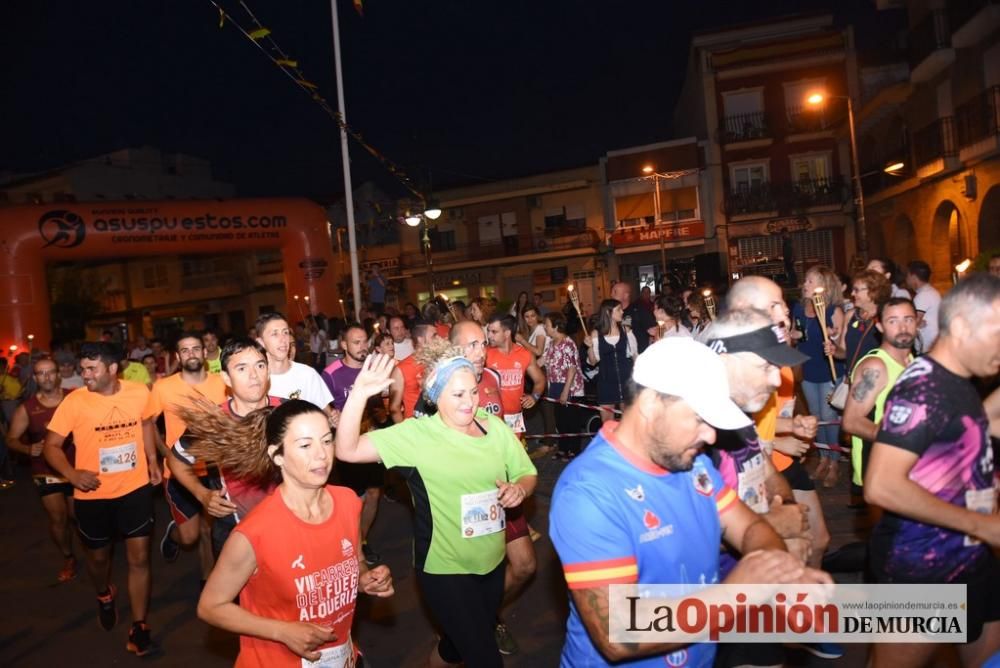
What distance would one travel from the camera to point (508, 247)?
37.2 meters

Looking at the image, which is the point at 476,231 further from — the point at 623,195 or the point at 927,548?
the point at 927,548

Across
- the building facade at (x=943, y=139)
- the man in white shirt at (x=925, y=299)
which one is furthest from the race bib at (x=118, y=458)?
the building facade at (x=943, y=139)

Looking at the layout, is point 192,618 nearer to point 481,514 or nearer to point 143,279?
point 481,514

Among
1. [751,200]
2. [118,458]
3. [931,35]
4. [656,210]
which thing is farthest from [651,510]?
[656,210]

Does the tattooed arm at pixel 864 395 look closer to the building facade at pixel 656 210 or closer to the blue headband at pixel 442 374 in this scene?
the blue headband at pixel 442 374

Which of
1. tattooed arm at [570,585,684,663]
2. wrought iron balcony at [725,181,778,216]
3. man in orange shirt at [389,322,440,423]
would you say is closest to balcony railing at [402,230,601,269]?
wrought iron balcony at [725,181,778,216]

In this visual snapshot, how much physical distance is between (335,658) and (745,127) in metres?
32.6

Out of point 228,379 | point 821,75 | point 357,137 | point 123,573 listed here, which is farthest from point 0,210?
point 821,75

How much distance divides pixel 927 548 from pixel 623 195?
32.4 metres

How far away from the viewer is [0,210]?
17906mm

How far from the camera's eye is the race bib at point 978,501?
2.74m

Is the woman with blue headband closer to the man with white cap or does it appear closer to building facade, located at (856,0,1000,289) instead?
the man with white cap

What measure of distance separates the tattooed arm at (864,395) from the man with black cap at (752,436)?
3.84ft

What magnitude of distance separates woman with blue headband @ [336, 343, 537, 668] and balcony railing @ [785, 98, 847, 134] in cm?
3144
